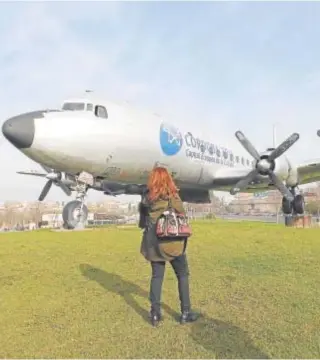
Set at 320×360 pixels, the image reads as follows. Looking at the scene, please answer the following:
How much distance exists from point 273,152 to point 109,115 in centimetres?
852

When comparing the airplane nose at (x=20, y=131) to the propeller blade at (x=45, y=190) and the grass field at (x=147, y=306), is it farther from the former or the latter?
the propeller blade at (x=45, y=190)

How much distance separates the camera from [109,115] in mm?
16312

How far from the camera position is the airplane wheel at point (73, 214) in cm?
1569

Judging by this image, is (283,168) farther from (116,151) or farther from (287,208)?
(116,151)

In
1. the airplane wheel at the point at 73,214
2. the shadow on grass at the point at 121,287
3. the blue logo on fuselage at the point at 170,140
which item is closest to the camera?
the shadow on grass at the point at 121,287

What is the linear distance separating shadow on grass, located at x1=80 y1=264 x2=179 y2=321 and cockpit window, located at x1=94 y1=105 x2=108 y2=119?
775 centimetres

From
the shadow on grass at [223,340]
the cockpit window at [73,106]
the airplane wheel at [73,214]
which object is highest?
the cockpit window at [73,106]

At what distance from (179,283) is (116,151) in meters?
10.4

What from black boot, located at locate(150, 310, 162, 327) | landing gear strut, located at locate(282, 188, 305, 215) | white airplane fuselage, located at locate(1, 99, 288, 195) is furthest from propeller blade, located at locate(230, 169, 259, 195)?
black boot, located at locate(150, 310, 162, 327)

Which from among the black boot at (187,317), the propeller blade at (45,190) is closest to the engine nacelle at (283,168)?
the propeller blade at (45,190)

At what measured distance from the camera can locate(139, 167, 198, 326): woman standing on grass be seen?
5992 millimetres

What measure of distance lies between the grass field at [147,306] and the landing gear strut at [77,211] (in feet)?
14.6

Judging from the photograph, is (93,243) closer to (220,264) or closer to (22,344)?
(220,264)

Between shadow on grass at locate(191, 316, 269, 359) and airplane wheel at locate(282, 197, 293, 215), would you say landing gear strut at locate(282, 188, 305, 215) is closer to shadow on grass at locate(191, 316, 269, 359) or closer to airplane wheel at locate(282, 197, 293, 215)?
airplane wheel at locate(282, 197, 293, 215)
